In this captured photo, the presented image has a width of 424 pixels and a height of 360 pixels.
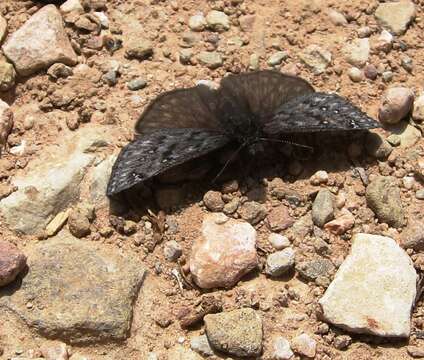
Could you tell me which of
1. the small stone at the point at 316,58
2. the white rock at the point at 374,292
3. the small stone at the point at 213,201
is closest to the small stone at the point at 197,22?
the small stone at the point at 316,58

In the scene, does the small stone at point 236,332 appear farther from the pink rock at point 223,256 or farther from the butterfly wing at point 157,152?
the butterfly wing at point 157,152

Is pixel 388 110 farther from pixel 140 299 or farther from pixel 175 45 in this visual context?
pixel 140 299

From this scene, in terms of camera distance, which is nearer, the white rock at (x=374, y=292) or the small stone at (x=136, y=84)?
the white rock at (x=374, y=292)

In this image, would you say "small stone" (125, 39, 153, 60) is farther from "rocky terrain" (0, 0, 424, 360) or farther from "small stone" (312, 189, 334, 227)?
"small stone" (312, 189, 334, 227)

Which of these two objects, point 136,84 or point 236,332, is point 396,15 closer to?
point 136,84

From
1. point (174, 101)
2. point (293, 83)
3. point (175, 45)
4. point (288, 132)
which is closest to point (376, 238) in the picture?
point (288, 132)

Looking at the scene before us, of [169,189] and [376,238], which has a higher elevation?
[169,189]

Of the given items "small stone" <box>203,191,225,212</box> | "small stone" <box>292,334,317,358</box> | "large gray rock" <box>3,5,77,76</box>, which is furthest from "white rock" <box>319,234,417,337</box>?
"large gray rock" <box>3,5,77,76</box>
